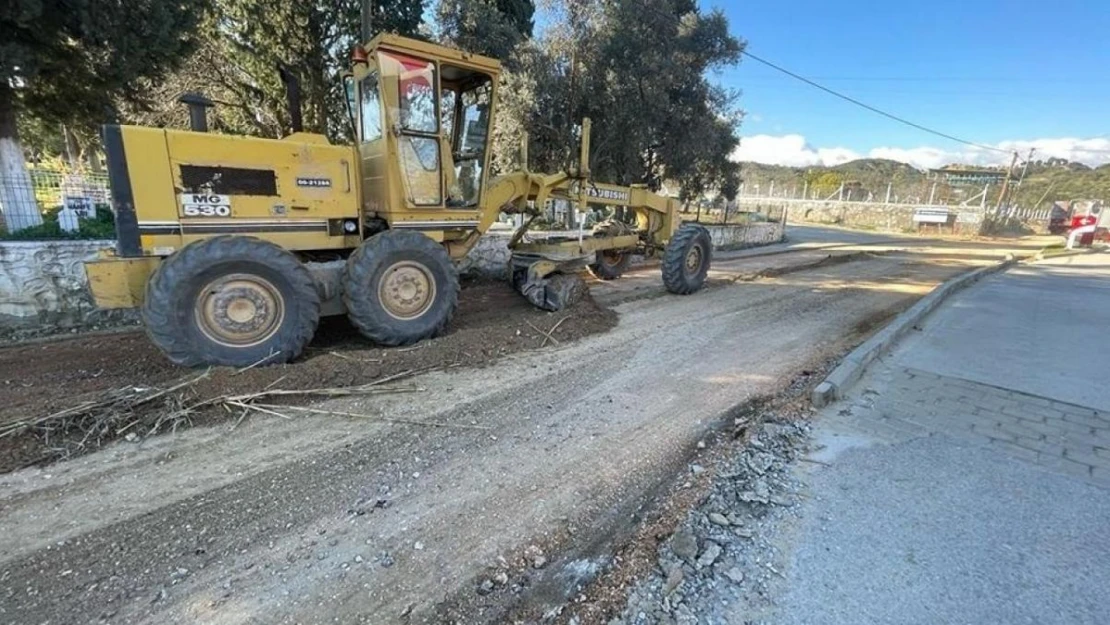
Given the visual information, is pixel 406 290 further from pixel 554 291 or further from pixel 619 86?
pixel 619 86

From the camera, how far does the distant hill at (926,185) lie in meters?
39.3

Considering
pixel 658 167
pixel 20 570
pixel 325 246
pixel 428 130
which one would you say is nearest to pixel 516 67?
pixel 658 167

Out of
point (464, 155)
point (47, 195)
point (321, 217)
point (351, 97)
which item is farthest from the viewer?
point (47, 195)

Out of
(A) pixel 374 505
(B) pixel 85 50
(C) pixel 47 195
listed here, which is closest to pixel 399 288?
(A) pixel 374 505

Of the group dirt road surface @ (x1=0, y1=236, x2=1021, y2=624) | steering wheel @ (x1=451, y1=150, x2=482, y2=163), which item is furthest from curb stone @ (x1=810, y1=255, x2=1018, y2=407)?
steering wheel @ (x1=451, y1=150, x2=482, y2=163)

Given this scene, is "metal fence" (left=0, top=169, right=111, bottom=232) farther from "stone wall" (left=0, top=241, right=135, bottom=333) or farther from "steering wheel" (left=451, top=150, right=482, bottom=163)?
"steering wheel" (left=451, top=150, right=482, bottom=163)

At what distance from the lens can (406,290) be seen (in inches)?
206

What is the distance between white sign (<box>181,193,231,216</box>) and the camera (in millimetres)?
4414

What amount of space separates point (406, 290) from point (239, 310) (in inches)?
58.3

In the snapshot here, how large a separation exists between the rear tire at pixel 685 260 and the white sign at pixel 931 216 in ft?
114

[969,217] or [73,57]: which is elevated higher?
[73,57]

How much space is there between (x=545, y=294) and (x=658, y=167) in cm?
1109

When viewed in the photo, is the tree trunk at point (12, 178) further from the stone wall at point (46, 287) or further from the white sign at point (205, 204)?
the white sign at point (205, 204)

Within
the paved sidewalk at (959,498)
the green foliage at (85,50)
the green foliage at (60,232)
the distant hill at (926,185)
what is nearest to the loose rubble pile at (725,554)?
the paved sidewalk at (959,498)
